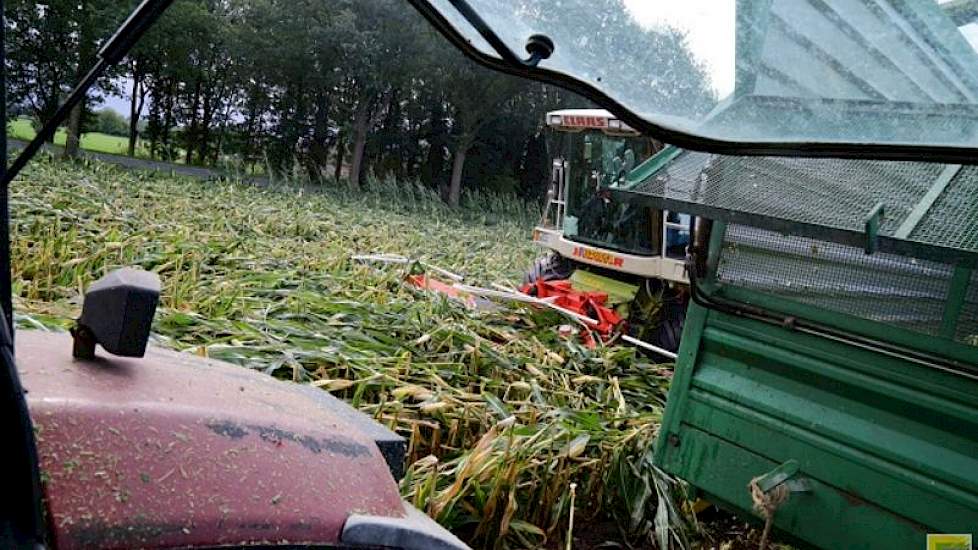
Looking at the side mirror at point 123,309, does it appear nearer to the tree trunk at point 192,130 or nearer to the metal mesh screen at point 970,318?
the metal mesh screen at point 970,318

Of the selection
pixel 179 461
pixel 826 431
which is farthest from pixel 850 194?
pixel 179 461

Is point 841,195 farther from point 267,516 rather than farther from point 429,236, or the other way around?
point 429,236

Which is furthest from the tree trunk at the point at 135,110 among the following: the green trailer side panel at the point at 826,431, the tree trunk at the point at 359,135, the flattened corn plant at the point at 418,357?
the green trailer side panel at the point at 826,431

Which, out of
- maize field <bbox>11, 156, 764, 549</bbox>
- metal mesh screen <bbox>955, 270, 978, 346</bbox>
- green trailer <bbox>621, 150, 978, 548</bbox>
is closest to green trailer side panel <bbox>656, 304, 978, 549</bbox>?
green trailer <bbox>621, 150, 978, 548</bbox>

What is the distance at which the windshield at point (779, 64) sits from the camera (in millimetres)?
1149

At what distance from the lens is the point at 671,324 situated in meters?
7.00

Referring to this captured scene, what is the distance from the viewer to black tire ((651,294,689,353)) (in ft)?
22.2

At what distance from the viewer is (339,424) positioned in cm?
145

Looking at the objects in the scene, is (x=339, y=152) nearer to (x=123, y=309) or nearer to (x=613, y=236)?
(x=613, y=236)

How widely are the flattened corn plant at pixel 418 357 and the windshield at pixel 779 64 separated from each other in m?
2.14

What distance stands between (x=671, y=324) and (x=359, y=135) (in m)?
18.6

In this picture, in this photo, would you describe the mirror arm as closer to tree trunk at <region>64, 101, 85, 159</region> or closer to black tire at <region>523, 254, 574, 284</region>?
black tire at <region>523, 254, 574, 284</region>

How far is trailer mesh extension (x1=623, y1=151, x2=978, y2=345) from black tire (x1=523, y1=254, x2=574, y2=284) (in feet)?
19.1

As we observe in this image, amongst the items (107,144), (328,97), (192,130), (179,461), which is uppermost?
(328,97)
